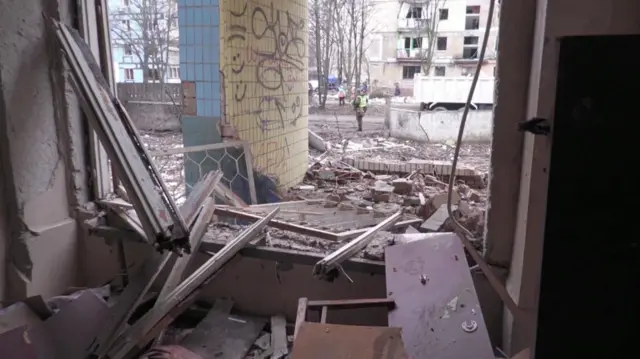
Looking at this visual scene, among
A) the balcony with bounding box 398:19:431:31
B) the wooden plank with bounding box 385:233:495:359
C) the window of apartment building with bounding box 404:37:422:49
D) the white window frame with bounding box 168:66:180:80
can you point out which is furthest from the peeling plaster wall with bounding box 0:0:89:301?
the window of apartment building with bounding box 404:37:422:49

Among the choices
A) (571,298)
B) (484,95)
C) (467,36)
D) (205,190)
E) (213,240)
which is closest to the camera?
(571,298)

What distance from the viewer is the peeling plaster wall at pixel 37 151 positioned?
6.90ft

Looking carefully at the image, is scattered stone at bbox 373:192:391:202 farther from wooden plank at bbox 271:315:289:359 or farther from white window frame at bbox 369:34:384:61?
white window frame at bbox 369:34:384:61

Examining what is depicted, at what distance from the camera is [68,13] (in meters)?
2.34

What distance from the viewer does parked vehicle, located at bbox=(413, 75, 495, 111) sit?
38.1 ft

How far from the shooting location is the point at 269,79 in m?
4.49

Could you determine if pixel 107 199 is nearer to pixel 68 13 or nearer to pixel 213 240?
pixel 213 240

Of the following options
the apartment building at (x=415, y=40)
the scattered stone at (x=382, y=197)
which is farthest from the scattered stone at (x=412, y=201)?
the apartment building at (x=415, y=40)

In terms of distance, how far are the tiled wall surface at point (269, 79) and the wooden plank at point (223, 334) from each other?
197 centimetres

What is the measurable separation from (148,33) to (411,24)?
11654 mm

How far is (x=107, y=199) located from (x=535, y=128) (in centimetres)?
241

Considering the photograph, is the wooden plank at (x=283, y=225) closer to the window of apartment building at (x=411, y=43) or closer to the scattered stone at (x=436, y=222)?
the scattered stone at (x=436, y=222)

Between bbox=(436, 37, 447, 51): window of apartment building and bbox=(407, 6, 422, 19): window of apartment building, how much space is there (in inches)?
82.1

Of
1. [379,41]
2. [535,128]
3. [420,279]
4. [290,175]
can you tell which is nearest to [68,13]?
[420,279]
